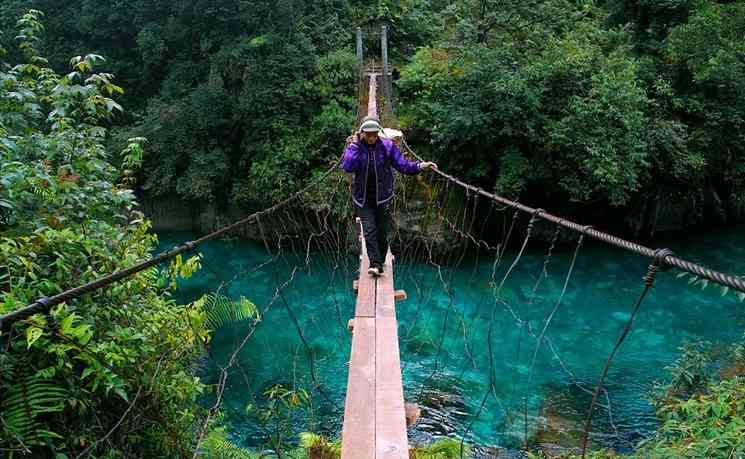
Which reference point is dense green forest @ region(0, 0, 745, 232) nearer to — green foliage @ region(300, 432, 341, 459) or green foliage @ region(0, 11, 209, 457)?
green foliage @ region(300, 432, 341, 459)

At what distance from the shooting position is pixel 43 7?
10.7 metres

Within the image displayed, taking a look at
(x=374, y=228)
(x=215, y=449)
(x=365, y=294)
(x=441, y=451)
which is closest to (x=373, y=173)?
(x=374, y=228)

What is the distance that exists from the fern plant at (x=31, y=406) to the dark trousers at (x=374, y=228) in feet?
5.38

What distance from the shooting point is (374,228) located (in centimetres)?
300

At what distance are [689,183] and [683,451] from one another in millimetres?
7668

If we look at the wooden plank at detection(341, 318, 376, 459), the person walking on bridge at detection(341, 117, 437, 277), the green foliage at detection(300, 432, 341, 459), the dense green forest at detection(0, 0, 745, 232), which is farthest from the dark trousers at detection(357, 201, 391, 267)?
the dense green forest at detection(0, 0, 745, 232)

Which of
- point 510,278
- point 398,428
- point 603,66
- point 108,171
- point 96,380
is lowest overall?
point 510,278

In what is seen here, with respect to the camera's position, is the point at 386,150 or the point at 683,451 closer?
the point at 683,451

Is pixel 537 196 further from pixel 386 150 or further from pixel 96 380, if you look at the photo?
pixel 96 380

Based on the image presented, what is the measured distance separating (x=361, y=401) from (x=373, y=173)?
4.36 feet

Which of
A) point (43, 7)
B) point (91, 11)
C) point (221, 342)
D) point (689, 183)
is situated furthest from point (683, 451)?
point (43, 7)

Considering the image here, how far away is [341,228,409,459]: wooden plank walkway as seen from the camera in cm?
166

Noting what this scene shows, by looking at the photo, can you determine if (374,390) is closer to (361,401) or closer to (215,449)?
(361,401)

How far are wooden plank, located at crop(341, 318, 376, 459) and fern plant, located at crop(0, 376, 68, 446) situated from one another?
847 mm
